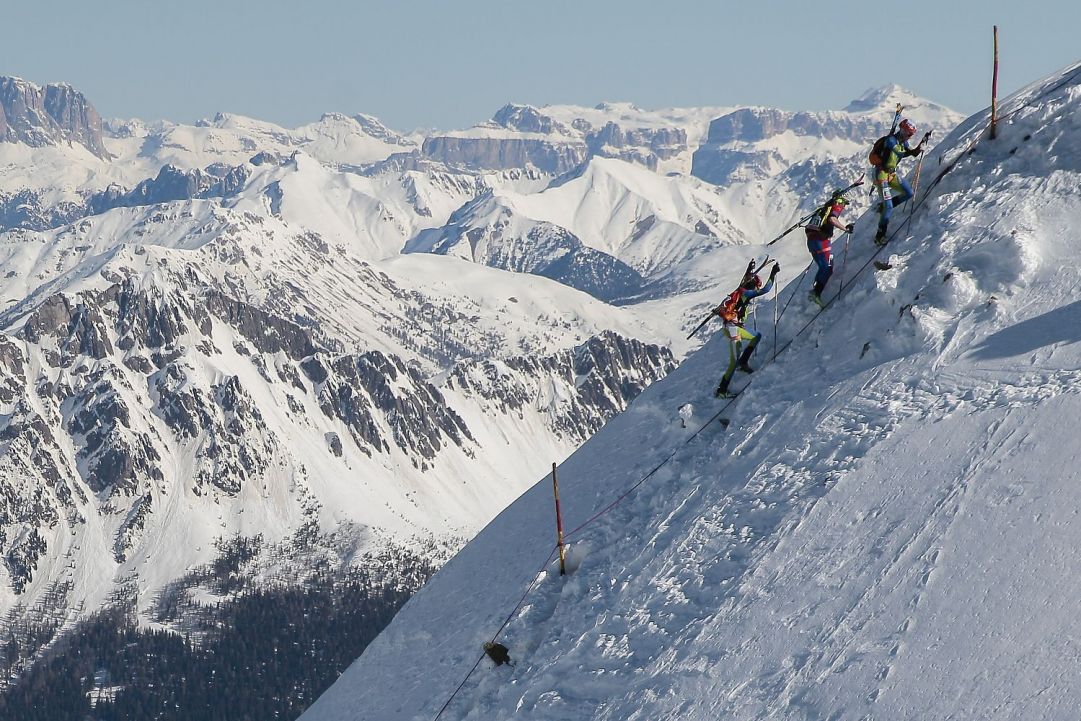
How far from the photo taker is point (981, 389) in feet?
78.0

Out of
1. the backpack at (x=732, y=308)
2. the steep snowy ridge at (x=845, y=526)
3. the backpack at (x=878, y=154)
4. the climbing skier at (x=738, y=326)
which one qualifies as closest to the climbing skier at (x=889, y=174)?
the backpack at (x=878, y=154)

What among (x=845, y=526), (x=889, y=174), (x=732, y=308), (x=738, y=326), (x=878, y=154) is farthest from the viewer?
(x=878, y=154)

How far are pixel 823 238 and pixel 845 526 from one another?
36.1ft

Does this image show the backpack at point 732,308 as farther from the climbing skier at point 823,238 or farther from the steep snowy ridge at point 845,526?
the climbing skier at point 823,238

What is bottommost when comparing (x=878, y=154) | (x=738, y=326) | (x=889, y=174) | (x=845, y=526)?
(x=845, y=526)

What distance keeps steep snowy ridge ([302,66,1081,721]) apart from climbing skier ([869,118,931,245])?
617mm

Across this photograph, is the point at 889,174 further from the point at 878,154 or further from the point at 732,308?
the point at 732,308

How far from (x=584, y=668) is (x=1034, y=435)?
988 cm

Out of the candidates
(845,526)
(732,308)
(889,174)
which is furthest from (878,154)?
(845,526)

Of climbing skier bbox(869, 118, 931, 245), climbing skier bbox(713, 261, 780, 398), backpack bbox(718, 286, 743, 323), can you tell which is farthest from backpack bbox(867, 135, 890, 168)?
backpack bbox(718, 286, 743, 323)

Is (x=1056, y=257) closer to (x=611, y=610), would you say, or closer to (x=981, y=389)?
(x=981, y=389)

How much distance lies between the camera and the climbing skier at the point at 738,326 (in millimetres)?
29234

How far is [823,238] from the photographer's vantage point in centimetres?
3044

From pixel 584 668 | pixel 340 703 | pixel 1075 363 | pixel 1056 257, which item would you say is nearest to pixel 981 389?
pixel 1075 363
